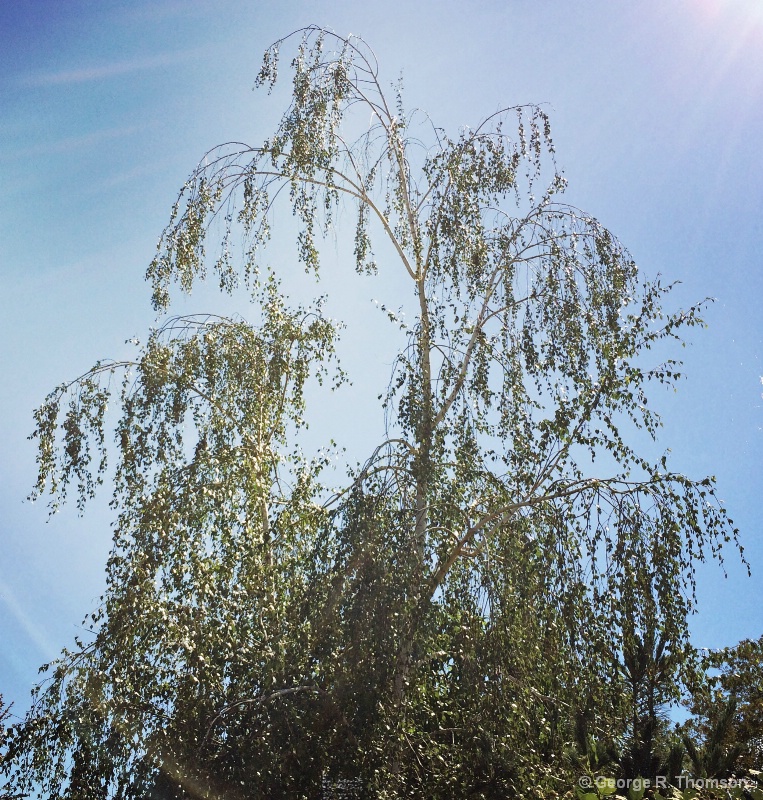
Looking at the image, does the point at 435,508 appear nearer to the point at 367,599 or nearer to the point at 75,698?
the point at 367,599

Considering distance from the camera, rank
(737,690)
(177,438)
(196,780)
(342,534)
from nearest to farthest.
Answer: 1. (196,780)
2. (342,534)
3. (177,438)
4. (737,690)

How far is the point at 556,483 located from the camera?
5660 millimetres

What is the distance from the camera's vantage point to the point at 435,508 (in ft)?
18.4

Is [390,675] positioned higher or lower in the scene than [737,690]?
lower

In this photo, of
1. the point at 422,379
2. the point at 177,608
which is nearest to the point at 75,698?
the point at 177,608

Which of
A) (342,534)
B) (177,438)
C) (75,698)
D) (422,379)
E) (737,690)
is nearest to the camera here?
(342,534)

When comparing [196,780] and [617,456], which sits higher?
[617,456]

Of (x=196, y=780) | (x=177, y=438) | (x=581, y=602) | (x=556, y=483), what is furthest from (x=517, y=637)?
(x=177, y=438)

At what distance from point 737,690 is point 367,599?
11620 mm

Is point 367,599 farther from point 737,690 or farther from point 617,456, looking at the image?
point 737,690

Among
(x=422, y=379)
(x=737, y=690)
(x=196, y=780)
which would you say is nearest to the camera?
(x=196, y=780)

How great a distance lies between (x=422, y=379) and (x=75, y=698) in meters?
3.41

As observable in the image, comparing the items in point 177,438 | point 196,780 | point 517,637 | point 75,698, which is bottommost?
point 196,780

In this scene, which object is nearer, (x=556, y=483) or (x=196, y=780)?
(x=196, y=780)
